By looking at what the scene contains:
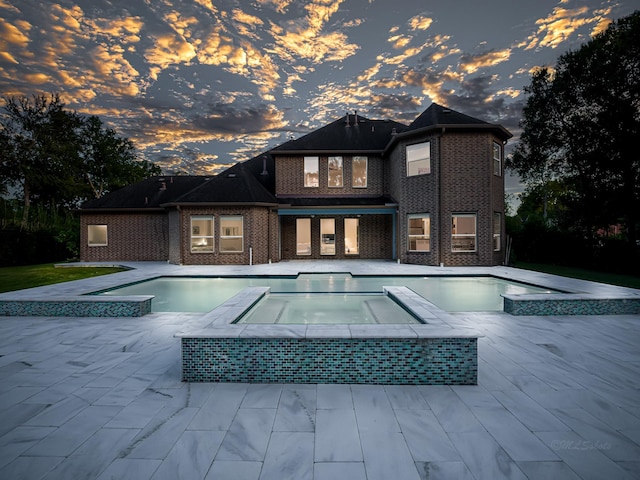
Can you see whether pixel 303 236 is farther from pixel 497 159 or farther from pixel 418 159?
pixel 497 159

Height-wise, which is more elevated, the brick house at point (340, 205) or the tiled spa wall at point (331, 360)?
the brick house at point (340, 205)

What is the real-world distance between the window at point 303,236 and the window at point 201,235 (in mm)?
4834

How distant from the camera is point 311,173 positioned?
57.6 feet

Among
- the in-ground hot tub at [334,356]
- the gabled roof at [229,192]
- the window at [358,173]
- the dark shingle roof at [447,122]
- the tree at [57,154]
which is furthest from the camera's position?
the tree at [57,154]

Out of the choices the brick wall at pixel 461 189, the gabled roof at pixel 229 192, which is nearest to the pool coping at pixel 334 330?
the brick wall at pixel 461 189

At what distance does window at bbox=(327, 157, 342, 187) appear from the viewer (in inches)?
687

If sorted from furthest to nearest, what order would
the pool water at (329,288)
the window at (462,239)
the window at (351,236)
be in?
1. the window at (351,236)
2. the window at (462,239)
3. the pool water at (329,288)

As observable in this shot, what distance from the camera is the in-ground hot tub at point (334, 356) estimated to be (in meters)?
3.52

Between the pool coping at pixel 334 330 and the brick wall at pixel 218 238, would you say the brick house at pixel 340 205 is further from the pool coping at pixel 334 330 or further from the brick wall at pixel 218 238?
the pool coping at pixel 334 330

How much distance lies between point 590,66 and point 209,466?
23.7 metres

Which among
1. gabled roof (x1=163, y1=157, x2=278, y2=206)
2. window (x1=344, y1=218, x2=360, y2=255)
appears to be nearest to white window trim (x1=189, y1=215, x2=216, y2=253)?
gabled roof (x1=163, y1=157, x2=278, y2=206)

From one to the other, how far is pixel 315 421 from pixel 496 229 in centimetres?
1444

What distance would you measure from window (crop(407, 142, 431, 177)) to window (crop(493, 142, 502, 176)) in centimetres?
314

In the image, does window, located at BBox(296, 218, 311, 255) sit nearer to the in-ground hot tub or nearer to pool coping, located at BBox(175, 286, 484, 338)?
pool coping, located at BBox(175, 286, 484, 338)
